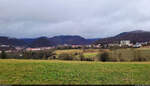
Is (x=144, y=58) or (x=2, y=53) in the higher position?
(x=2, y=53)

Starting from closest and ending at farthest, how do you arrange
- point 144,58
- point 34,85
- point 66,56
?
point 34,85
point 144,58
point 66,56

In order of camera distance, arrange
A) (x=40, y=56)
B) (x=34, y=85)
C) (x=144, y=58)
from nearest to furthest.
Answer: (x=34, y=85) → (x=144, y=58) → (x=40, y=56)

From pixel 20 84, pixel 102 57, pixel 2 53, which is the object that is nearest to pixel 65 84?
pixel 20 84

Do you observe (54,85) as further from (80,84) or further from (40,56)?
(40,56)

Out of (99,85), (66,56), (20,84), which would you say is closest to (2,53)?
(66,56)

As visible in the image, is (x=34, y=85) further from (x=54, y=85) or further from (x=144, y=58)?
(x=144, y=58)

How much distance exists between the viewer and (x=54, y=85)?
9000 mm

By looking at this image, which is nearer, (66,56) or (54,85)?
(54,85)

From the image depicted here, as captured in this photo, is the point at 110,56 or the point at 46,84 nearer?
the point at 46,84

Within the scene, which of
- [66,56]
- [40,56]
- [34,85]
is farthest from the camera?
[40,56]

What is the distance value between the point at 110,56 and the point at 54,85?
3172cm

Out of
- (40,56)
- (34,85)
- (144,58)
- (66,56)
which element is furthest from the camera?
(40,56)

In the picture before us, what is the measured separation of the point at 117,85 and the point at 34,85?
16.3 feet

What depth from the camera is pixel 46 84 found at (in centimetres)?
920
